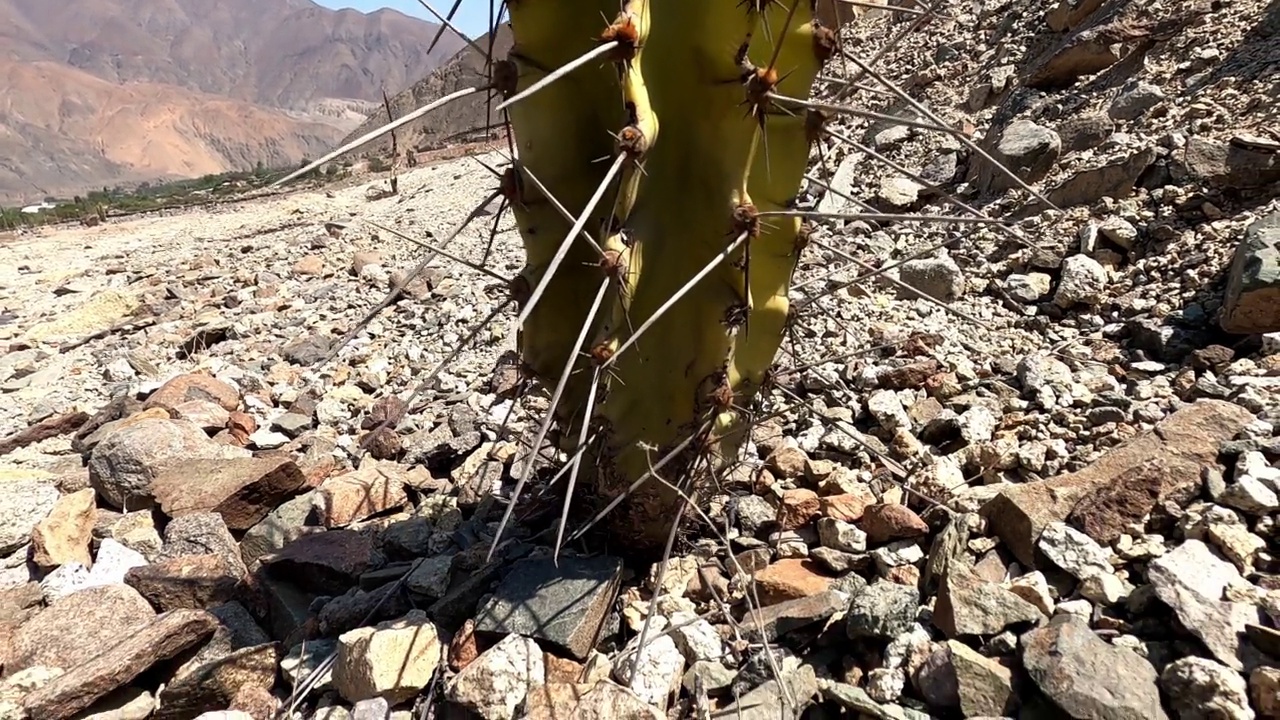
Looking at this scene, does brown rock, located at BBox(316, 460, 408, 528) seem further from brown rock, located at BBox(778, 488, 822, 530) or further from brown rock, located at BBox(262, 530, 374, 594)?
brown rock, located at BBox(778, 488, 822, 530)

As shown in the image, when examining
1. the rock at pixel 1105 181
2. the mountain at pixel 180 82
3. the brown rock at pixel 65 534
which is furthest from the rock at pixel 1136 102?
the mountain at pixel 180 82

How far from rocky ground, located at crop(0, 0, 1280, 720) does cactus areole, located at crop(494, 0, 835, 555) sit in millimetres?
252

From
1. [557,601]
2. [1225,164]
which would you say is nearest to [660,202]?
[557,601]

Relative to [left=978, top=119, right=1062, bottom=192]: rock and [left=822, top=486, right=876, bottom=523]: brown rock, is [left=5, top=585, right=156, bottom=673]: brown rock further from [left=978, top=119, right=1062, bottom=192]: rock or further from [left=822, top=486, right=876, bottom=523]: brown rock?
[left=978, top=119, right=1062, bottom=192]: rock

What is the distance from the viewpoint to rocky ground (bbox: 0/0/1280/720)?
1589mm

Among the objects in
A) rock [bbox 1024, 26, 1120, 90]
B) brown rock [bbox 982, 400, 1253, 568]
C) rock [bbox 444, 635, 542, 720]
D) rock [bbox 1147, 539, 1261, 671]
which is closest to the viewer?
rock [bbox 1147, 539, 1261, 671]

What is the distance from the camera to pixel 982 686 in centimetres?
146

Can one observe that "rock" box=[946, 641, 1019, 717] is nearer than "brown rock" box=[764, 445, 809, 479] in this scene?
Yes

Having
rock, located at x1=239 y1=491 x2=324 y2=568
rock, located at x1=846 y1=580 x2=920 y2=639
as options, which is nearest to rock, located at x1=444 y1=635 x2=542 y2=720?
rock, located at x1=846 y1=580 x2=920 y2=639

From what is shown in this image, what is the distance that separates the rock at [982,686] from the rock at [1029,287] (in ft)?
7.23

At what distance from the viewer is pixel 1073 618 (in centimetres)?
151

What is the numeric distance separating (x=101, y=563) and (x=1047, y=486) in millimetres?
2676

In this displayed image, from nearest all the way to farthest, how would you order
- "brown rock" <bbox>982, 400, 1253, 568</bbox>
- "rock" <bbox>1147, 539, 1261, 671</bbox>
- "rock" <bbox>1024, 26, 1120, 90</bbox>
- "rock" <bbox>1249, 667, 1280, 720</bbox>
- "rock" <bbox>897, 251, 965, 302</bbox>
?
1. "rock" <bbox>1249, 667, 1280, 720</bbox>
2. "rock" <bbox>1147, 539, 1261, 671</bbox>
3. "brown rock" <bbox>982, 400, 1253, 568</bbox>
4. "rock" <bbox>897, 251, 965, 302</bbox>
5. "rock" <bbox>1024, 26, 1120, 90</bbox>

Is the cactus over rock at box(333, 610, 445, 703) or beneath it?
over
